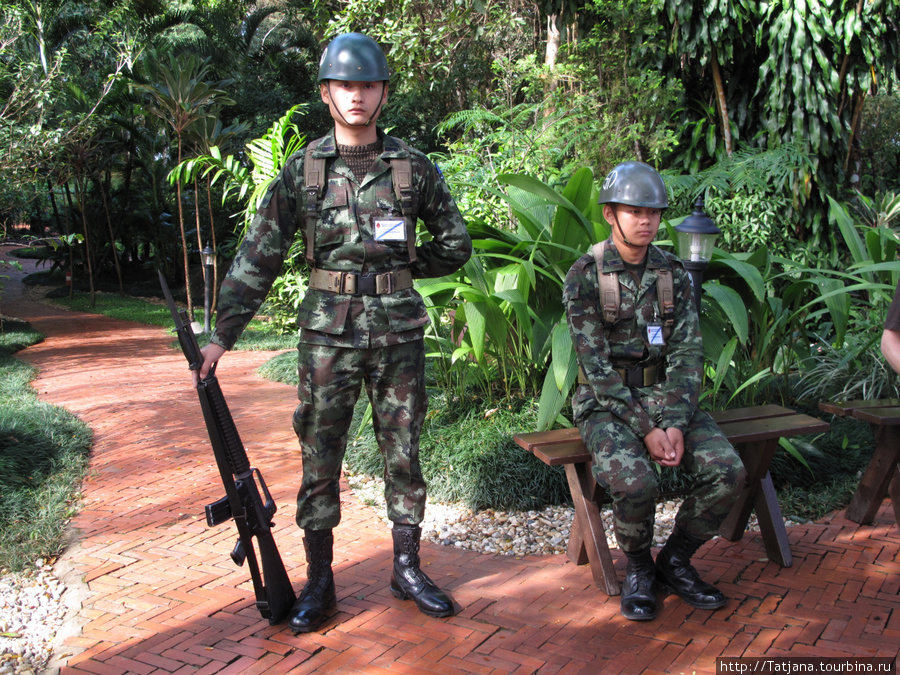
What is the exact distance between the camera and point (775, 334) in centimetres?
436

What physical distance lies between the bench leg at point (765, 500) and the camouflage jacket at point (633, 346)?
51 centimetres

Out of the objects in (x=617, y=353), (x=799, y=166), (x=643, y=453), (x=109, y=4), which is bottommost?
(x=643, y=453)

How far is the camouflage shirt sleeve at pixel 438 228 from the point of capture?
271 cm

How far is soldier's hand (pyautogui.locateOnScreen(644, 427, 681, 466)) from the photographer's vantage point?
8.75 ft

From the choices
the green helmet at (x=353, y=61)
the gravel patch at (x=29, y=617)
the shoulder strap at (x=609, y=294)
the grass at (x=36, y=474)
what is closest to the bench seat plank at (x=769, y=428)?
the shoulder strap at (x=609, y=294)

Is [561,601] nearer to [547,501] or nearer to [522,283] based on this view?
[547,501]

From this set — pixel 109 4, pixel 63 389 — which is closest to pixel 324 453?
pixel 63 389

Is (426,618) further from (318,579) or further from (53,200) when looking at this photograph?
(53,200)

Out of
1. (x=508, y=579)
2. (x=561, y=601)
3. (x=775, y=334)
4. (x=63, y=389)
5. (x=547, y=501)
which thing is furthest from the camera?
(x=63, y=389)

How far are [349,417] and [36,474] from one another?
2575mm

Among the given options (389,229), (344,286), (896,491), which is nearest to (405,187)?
(389,229)

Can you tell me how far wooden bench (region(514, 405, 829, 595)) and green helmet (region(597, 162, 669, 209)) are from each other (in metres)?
0.94

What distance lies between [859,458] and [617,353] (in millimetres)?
2050

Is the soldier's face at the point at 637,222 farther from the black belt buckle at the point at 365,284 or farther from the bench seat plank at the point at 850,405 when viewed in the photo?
the bench seat plank at the point at 850,405
